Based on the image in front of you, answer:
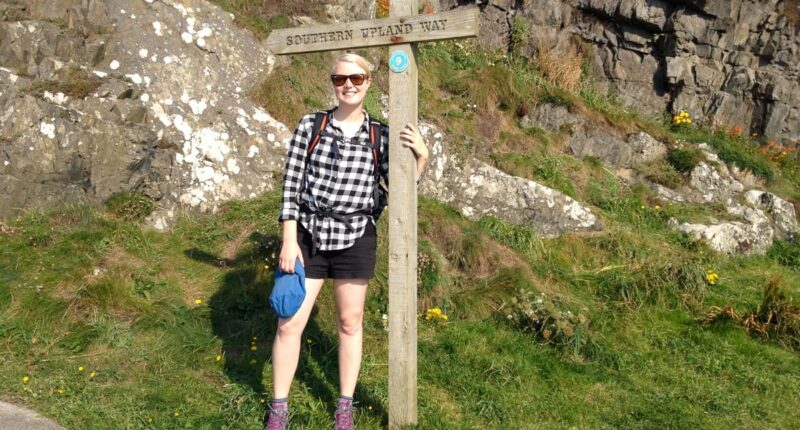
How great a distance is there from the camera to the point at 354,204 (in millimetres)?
3553

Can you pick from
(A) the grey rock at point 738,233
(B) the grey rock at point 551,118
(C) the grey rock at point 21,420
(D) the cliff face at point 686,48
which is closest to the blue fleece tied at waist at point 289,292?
(C) the grey rock at point 21,420

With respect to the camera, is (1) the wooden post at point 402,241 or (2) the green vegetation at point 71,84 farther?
(2) the green vegetation at point 71,84

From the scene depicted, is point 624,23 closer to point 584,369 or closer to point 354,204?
point 584,369

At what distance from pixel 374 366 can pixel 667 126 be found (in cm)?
828

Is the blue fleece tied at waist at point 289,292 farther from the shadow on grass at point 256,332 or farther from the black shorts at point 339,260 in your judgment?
the shadow on grass at point 256,332

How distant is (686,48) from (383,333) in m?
8.94

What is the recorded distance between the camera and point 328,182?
3516 millimetres

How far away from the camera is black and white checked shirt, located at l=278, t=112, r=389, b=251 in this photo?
3514 mm

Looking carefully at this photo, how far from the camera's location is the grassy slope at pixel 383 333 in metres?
4.24

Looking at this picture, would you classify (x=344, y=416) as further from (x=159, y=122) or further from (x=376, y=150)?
(x=159, y=122)

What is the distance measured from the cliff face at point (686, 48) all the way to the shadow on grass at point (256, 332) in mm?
7001

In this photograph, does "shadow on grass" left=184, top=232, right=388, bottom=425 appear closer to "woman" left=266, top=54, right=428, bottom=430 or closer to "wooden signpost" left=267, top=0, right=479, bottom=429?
"wooden signpost" left=267, top=0, right=479, bottom=429

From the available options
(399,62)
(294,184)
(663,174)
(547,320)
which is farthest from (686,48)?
(294,184)

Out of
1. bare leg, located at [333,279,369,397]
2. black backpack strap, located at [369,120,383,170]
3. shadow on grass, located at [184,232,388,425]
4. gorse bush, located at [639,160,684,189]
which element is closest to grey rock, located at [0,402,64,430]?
shadow on grass, located at [184,232,388,425]
